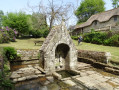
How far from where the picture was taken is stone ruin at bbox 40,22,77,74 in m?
6.12

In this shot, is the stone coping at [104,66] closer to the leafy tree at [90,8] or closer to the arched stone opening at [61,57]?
the arched stone opening at [61,57]

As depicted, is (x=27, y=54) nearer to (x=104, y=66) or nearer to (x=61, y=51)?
(x=61, y=51)

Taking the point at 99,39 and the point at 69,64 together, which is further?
the point at 99,39

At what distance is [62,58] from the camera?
25.5 feet

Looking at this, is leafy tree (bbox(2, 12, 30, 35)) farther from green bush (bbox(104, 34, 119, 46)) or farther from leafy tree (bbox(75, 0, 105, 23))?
leafy tree (bbox(75, 0, 105, 23))

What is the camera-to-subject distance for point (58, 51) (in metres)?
7.72

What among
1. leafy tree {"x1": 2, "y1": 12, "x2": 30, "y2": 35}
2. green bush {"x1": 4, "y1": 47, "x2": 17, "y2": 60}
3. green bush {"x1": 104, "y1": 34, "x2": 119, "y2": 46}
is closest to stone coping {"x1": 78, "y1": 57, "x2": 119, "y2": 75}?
green bush {"x1": 4, "y1": 47, "x2": 17, "y2": 60}

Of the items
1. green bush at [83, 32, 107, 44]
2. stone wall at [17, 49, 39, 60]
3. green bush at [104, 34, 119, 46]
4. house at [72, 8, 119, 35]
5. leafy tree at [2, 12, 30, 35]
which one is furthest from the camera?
leafy tree at [2, 12, 30, 35]

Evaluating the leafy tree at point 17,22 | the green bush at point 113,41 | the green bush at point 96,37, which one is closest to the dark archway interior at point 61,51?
the green bush at point 113,41

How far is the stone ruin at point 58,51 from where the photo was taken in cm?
612

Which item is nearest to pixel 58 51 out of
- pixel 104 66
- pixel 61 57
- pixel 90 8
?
pixel 61 57

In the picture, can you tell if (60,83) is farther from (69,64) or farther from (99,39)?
(99,39)

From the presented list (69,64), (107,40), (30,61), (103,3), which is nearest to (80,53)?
(69,64)

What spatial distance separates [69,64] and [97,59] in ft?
9.80
